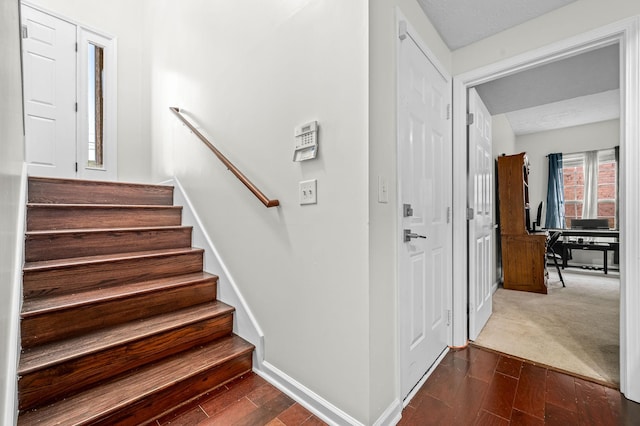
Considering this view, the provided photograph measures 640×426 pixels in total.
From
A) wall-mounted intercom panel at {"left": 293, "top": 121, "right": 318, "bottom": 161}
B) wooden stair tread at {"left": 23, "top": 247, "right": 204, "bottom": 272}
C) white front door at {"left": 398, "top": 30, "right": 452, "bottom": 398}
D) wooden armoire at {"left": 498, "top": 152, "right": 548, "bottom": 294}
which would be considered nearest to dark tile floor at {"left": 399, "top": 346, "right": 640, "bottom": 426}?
white front door at {"left": 398, "top": 30, "right": 452, "bottom": 398}

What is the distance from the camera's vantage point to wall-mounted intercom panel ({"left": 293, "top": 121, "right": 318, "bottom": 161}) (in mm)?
1380

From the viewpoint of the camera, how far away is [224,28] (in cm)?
203

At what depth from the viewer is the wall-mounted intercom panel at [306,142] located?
138 cm

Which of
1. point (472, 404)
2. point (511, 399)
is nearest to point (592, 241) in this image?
point (511, 399)

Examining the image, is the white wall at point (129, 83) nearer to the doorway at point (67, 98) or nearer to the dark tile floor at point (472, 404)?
the doorway at point (67, 98)

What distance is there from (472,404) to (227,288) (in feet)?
5.27

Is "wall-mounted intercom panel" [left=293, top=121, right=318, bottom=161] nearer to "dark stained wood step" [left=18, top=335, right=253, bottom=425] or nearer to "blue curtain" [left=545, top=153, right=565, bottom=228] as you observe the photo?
"dark stained wood step" [left=18, top=335, right=253, bottom=425]

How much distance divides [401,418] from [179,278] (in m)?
1.63

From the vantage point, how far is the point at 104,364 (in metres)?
1.37

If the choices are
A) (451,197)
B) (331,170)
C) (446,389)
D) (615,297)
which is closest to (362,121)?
(331,170)

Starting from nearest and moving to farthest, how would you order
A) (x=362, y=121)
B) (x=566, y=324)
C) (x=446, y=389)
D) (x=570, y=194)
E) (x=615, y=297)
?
1. (x=362, y=121)
2. (x=446, y=389)
3. (x=566, y=324)
4. (x=615, y=297)
5. (x=570, y=194)

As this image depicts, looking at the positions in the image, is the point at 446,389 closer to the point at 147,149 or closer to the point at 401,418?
the point at 401,418

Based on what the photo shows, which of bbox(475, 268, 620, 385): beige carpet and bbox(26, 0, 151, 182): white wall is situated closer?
bbox(475, 268, 620, 385): beige carpet

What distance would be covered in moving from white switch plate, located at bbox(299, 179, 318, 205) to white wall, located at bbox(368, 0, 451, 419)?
31 cm
